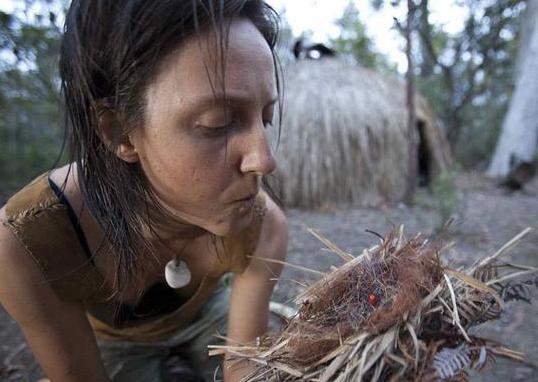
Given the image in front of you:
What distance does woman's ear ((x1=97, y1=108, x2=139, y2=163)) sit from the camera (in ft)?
3.33

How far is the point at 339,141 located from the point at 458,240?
265cm

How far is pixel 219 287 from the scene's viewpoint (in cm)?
209

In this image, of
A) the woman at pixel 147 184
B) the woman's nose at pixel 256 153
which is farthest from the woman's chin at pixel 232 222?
the woman's nose at pixel 256 153

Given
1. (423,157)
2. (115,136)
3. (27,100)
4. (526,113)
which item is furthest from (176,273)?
(526,113)

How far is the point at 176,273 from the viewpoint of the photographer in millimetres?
1307

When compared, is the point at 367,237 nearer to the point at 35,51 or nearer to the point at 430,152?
the point at 35,51

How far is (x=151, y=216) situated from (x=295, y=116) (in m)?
5.28

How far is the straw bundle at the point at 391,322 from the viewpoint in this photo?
2.36ft

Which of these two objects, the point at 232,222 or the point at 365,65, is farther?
the point at 365,65

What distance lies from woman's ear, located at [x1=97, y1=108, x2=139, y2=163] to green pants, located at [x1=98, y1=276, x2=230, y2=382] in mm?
951

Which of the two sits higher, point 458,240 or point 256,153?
point 256,153

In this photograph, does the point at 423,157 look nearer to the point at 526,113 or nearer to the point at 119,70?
the point at 526,113

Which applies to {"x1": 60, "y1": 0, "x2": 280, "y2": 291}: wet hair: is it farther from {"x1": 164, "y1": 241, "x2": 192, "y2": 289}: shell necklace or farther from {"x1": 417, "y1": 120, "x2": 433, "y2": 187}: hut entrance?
{"x1": 417, "y1": 120, "x2": 433, "y2": 187}: hut entrance

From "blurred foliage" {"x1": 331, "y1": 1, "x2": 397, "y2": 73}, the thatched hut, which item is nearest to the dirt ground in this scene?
the thatched hut
